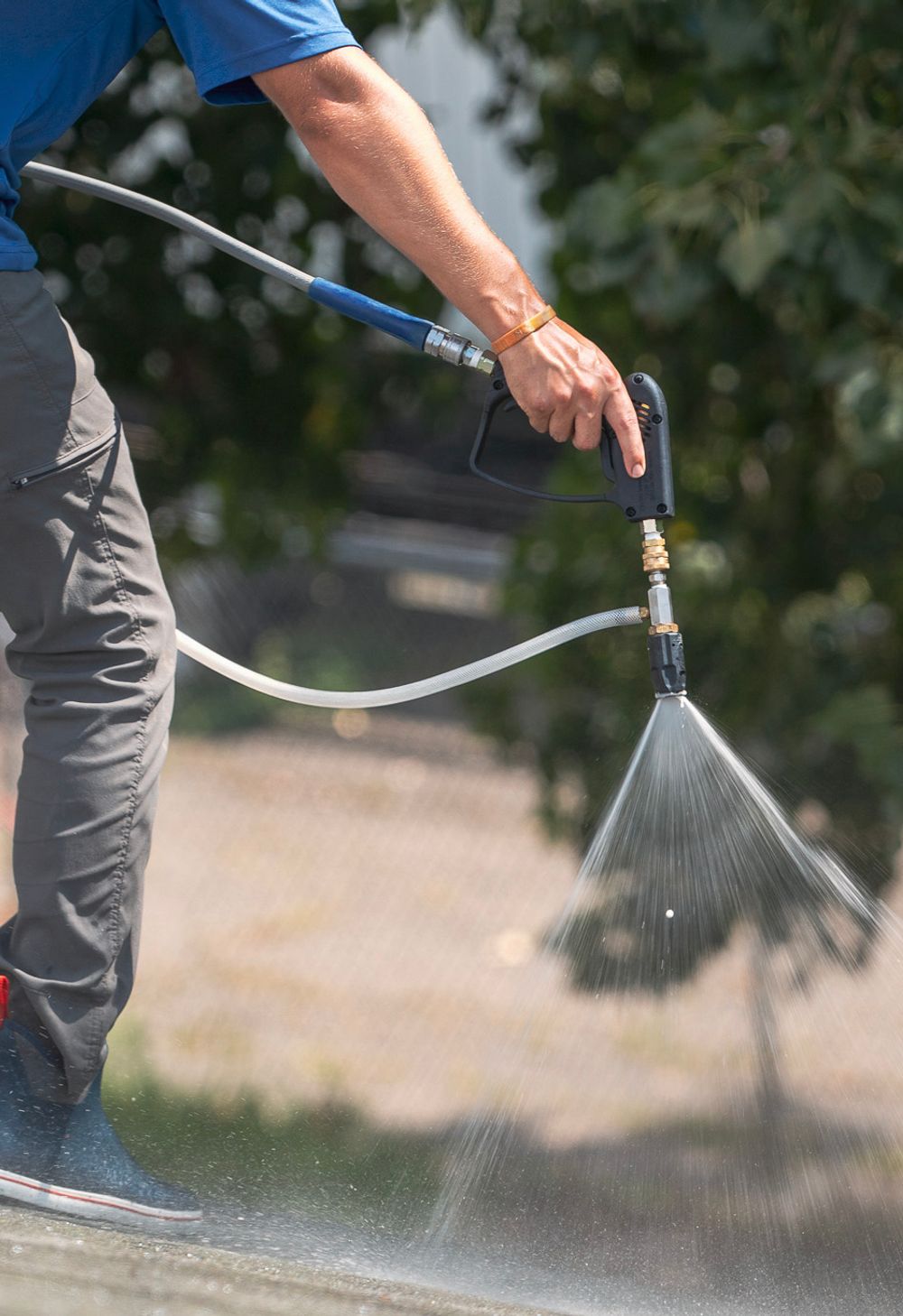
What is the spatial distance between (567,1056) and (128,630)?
222 cm

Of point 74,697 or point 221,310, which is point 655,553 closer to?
point 74,697

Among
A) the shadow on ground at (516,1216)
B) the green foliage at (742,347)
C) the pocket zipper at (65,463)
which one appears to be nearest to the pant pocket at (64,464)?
the pocket zipper at (65,463)

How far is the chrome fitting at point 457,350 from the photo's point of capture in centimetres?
167

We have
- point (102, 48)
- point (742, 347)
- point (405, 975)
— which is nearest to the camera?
point (102, 48)

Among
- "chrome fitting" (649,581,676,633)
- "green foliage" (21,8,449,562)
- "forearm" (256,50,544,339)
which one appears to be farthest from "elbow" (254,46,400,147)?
"green foliage" (21,8,449,562)

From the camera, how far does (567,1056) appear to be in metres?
3.48

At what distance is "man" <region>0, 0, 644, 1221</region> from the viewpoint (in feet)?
4.75

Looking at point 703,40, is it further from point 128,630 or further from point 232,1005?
point 232,1005

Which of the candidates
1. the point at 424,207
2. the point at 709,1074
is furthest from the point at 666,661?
the point at 709,1074

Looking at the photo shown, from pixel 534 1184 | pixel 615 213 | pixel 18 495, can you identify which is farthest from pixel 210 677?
pixel 18 495

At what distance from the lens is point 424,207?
1464 millimetres

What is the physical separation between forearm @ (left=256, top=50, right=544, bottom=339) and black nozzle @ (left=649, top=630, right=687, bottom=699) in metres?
0.45

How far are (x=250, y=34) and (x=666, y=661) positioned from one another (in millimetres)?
809

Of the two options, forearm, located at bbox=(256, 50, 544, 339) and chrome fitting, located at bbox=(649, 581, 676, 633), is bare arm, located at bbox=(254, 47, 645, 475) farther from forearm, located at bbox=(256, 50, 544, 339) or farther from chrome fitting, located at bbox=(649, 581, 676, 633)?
chrome fitting, located at bbox=(649, 581, 676, 633)
